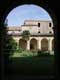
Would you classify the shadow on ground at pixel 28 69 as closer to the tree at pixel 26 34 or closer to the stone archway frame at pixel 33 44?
the tree at pixel 26 34

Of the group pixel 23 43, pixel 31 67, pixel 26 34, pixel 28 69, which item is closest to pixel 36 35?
pixel 26 34

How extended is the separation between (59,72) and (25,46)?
37274mm

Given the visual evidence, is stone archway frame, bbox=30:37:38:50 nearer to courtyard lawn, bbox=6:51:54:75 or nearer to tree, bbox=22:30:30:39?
tree, bbox=22:30:30:39

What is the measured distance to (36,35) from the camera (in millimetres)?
45594

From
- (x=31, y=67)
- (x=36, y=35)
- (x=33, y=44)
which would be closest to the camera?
(x=31, y=67)

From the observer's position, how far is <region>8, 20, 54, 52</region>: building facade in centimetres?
4559

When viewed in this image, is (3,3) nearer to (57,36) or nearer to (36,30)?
(57,36)

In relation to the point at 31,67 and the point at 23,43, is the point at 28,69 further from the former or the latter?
the point at 23,43

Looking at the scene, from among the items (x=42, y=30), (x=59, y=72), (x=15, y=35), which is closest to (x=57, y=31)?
(x=59, y=72)

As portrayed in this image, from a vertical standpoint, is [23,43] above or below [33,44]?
above

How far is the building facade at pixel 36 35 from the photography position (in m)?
45.6

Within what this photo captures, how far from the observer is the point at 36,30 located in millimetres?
48469

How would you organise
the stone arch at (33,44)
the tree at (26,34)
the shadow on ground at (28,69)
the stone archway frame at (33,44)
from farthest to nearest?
the stone arch at (33,44)
the stone archway frame at (33,44)
the tree at (26,34)
the shadow on ground at (28,69)

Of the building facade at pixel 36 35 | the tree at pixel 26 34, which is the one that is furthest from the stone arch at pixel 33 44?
the tree at pixel 26 34
